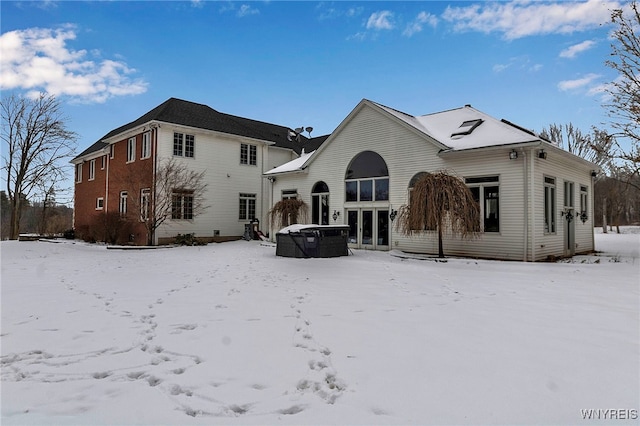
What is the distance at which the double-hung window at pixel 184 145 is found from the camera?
18.4 m

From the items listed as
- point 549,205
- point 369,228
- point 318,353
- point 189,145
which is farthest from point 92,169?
point 318,353

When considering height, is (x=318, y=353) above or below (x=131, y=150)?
below

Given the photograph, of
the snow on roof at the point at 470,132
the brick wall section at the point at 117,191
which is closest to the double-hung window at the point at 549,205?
the snow on roof at the point at 470,132

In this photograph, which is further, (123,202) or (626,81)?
(123,202)

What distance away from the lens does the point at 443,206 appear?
10820mm

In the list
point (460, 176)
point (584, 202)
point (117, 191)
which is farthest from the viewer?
point (117, 191)

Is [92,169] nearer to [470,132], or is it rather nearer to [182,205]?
[182,205]

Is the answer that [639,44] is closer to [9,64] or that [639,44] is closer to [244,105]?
[9,64]

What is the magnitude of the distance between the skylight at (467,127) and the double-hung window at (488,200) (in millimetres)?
2167

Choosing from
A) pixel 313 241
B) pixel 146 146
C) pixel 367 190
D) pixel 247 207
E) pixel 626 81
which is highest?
pixel 626 81

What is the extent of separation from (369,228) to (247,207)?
9.24 m

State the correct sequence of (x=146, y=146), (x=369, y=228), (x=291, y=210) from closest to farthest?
(x=369, y=228) < (x=291, y=210) < (x=146, y=146)

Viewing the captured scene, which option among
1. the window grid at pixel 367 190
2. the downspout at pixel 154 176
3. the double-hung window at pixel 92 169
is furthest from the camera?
the double-hung window at pixel 92 169

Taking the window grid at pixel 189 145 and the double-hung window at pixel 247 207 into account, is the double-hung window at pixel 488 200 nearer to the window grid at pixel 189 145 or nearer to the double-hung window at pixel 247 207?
the double-hung window at pixel 247 207
